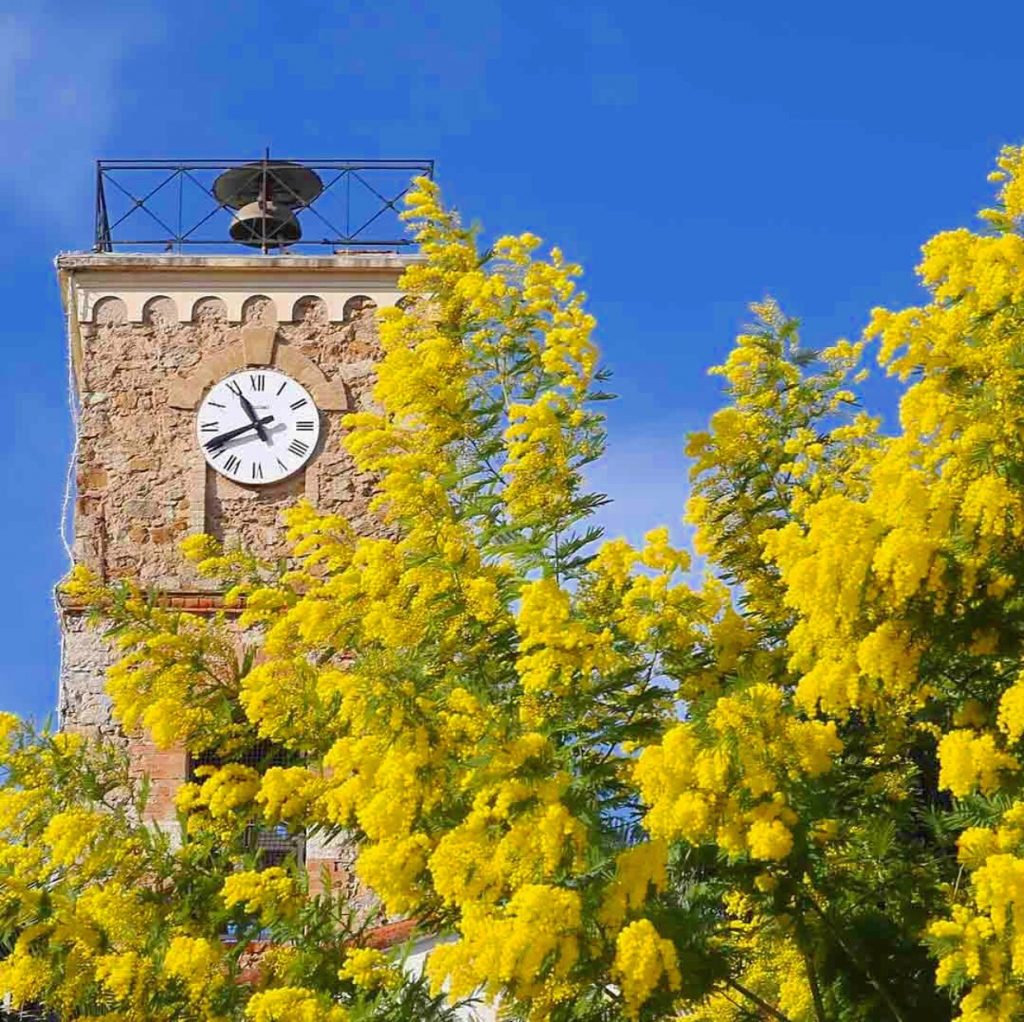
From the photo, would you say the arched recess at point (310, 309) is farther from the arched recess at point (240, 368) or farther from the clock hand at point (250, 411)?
the clock hand at point (250, 411)

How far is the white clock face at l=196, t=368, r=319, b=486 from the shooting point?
57.9 ft

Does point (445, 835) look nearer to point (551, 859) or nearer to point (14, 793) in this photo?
point (551, 859)

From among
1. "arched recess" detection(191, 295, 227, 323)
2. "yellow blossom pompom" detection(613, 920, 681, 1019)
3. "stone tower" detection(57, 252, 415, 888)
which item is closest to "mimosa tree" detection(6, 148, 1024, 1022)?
"yellow blossom pompom" detection(613, 920, 681, 1019)

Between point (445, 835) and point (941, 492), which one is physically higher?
point (941, 492)

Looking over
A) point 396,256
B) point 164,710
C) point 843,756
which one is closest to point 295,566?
point 396,256

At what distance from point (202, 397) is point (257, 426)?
0.58 meters

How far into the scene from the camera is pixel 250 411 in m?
17.9

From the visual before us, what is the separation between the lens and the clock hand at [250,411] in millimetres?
17781

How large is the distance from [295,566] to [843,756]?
810cm

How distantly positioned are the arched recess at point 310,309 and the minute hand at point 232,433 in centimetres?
103

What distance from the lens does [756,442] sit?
34.1ft

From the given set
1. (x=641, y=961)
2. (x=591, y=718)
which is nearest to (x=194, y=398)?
(x=591, y=718)

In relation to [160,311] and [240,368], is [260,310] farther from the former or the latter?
[160,311]

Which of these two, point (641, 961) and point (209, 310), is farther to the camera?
point (209, 310)
